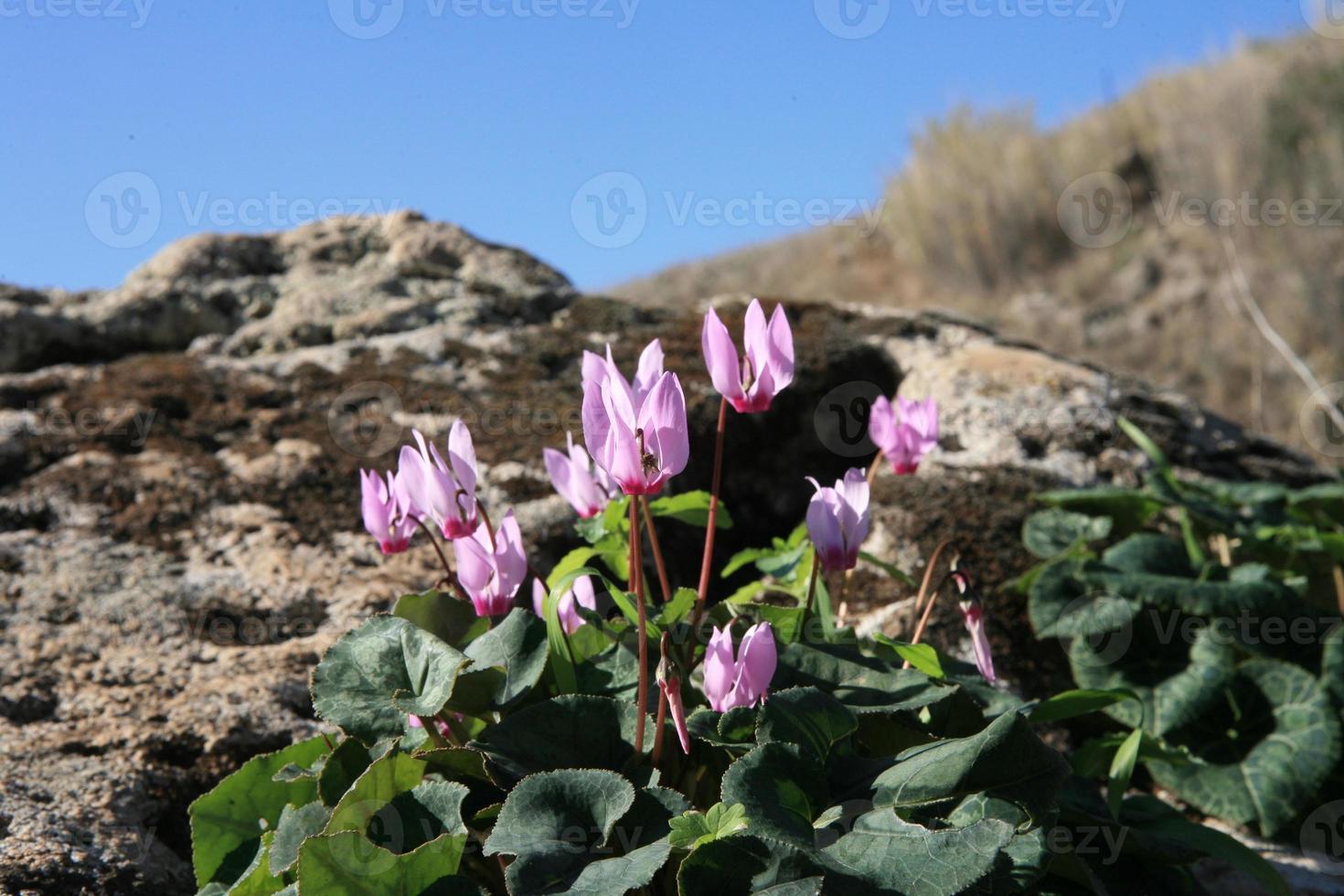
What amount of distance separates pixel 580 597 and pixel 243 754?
0.79 metres

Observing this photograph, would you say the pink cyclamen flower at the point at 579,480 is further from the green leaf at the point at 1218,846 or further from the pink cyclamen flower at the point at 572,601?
the green leaf at the point at 1218,846

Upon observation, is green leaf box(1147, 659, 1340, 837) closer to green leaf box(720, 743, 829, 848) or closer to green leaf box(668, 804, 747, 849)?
green leaf box(720, 743, 829, 848)

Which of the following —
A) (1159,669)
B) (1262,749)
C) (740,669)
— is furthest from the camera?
(1159,669)

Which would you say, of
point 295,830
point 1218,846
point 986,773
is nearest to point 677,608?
point 986,773

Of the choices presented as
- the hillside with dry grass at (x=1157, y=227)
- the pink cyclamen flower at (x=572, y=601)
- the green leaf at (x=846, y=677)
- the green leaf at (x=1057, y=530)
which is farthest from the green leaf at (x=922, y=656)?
the hillside with dry grass at (x=1157, y=227)

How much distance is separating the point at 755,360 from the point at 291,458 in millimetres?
1987

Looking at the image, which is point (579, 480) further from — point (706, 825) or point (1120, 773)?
point (1120, 773)

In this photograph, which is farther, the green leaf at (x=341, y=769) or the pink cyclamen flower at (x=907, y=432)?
the pink cyclamen flower at (x=907, y=432)

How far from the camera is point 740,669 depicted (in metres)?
1.49

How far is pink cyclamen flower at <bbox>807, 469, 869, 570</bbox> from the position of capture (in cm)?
165

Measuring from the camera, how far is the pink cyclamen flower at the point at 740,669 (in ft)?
4.80

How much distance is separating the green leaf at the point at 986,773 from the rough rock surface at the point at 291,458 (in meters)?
1.20

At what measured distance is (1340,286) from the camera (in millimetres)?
12281

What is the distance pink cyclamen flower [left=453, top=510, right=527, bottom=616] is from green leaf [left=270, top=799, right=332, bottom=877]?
0.36m
